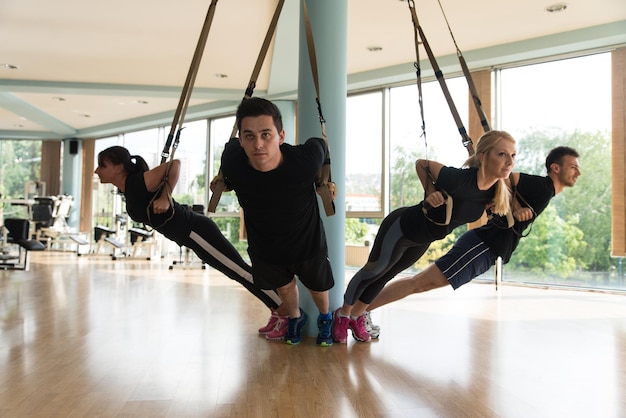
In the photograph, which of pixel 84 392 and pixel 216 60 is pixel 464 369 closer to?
pixel 84 392

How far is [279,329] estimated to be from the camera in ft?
10.6

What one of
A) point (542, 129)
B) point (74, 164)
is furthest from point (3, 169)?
point (542, 129)

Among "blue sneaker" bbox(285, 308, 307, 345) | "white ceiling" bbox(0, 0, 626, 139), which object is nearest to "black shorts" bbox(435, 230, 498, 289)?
"blue sneaker" bbox(285, 308, 307, 345)

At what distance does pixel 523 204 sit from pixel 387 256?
74cm

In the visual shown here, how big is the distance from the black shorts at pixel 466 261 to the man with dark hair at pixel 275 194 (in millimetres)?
704

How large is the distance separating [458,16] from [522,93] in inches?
67.9

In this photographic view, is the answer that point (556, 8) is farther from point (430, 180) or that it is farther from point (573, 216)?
point (430, 180)

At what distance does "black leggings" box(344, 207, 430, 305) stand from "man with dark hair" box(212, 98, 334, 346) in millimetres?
261

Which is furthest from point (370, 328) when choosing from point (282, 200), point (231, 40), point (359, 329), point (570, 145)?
point (231, 40)

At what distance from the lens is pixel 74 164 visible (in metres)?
13.1

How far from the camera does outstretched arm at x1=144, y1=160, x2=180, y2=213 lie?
2520 mm

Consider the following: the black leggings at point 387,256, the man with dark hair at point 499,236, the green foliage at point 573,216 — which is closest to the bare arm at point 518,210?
the man with dark hair at point 499,236

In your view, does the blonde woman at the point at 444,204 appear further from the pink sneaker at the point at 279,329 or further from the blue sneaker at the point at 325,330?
the pink sneaker at the point at 279,329

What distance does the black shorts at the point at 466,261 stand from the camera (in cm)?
291
